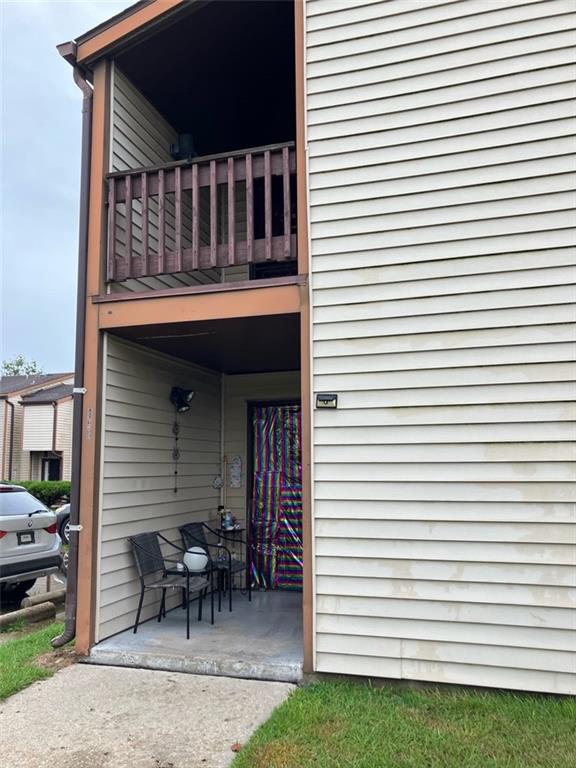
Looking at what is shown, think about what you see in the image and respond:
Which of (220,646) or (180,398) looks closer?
(220,646)

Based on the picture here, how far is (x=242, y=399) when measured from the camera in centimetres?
609

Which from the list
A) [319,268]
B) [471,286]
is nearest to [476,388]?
[471,286]

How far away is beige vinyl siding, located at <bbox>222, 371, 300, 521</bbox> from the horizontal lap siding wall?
2307 mm

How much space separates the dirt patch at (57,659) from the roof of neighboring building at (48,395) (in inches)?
713

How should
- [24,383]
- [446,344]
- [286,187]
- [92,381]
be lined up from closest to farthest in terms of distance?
[446,344], [286,187], [92,381], [24,383]

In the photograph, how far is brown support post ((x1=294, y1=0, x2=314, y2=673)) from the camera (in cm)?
342

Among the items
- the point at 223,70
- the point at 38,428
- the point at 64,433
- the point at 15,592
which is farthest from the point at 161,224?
the point at 38,428

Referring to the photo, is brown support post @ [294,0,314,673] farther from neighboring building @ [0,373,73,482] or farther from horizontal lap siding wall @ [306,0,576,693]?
neighboring building @ [0,373,73,482]

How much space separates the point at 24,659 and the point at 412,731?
9.17ft

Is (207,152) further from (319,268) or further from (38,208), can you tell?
(38,208)

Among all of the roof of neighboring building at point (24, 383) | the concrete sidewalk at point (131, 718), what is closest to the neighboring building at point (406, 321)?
the concrete sidewalk at point (131, 718)

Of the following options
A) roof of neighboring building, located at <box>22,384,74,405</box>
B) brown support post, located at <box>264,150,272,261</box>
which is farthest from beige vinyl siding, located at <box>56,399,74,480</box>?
brown support post, located at <box>264,150,272,261</box>

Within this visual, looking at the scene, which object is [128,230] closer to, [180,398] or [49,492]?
[180,398]

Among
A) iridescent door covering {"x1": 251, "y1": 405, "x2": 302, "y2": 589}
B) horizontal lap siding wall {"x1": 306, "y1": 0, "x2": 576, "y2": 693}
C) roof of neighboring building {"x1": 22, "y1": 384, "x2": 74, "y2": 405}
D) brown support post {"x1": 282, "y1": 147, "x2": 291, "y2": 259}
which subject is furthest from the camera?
roof of neighboring building {"x1": 22, "y1": 384, "x2": 74, "y2": 405}
